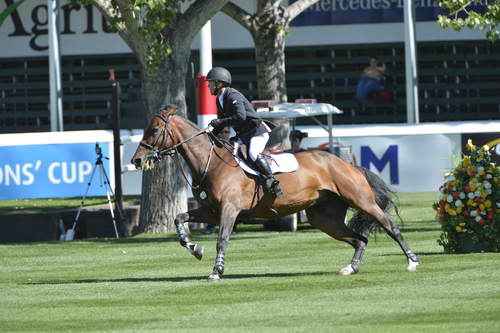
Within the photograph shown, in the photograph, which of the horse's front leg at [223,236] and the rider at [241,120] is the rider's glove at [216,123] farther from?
the horse's front leg at [223,236]

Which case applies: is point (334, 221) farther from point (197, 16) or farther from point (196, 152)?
point (197, 16)

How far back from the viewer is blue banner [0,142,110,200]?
2958cm

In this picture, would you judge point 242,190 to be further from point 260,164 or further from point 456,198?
point 456,198

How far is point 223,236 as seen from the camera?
15.1m

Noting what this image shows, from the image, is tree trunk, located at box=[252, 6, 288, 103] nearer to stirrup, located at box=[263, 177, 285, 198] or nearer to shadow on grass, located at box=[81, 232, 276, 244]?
shadow on grass, located at box=[81, 232, 276, 244]

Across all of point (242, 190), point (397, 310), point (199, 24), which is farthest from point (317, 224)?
point (199, 24)

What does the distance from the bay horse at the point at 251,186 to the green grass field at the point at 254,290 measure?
61 centimetres

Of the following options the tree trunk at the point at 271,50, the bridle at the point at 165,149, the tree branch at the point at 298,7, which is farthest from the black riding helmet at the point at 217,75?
the tree branch at the point at 298,7

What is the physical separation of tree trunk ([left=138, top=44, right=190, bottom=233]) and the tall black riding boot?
850 cm

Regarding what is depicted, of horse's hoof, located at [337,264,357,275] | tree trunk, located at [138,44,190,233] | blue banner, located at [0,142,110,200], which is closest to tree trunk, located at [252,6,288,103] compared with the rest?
tree trunk, located at [138,44,190,233]

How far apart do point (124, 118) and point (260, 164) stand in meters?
17.9

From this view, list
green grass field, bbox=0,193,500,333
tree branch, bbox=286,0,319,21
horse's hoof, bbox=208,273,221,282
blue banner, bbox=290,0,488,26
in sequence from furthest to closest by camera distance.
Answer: blue banner, bbox=290,0,488,26 < tree branch, bbox=286,0,319,21 < horse's hoof, bbox=208,273,221,282 < green grass field, bbox=0,193,500,333

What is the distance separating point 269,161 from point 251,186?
0.37 meters

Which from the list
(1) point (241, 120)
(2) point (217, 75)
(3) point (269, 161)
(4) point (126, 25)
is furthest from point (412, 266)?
(4) point (126, 25)
